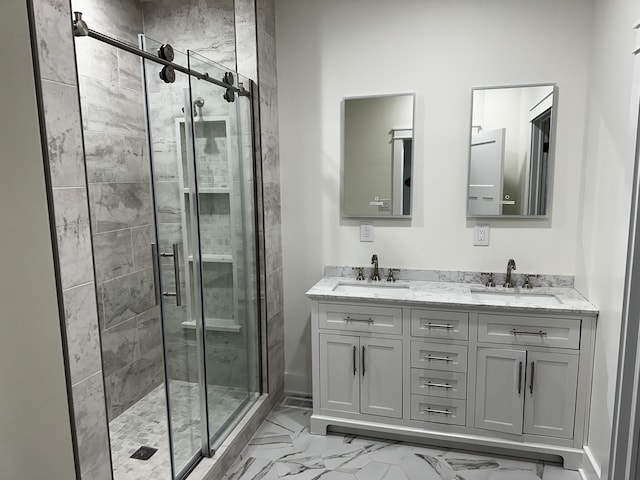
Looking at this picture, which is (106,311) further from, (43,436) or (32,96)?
(32,96)

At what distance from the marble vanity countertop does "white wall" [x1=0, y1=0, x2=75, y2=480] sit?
142 cm

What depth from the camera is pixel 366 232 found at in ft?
9.46

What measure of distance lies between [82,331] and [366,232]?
185 cm

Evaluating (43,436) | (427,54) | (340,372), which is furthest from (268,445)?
(427,54)

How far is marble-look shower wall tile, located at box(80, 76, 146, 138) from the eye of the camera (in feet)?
8.34

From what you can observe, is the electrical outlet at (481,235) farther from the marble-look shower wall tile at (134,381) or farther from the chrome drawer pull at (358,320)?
the marble-look shower wall tile at (134,381)

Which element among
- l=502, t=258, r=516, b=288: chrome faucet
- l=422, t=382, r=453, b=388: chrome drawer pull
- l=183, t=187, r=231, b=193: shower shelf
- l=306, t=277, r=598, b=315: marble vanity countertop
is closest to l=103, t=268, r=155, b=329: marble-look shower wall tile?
l=183, t=187, r=231, b=193: shower shelf

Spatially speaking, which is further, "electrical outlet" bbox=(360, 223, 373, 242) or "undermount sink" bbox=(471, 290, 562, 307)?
"electrical outlet" bbox=(360, 223, 373, 242)

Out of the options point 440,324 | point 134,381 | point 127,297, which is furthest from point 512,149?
point 134,381

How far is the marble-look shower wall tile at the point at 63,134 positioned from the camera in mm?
1300

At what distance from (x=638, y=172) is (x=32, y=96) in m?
2.18

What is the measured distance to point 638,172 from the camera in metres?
1.75

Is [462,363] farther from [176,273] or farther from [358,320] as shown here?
[176,273]

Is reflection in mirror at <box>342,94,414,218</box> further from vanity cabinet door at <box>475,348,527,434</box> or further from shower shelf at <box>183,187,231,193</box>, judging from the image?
vanity cabinet door at <box>475,348,527,434</box>
